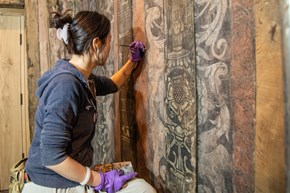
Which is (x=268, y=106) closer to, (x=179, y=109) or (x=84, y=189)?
(x=179, y=109)

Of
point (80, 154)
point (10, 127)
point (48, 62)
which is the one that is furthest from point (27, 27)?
point (80, 154)

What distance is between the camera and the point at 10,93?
2.79m

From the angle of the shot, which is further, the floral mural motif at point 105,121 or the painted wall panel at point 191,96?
the floral mural motif at point 105,121

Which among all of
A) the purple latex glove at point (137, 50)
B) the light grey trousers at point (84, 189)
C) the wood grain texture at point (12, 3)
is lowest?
the light grey trousers at point (84, 189)

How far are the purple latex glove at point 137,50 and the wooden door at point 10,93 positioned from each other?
1.91m

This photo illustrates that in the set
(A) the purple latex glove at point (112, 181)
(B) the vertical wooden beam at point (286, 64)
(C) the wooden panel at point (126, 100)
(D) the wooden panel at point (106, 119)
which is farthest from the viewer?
(D) the wooden panel at point (106, 119)

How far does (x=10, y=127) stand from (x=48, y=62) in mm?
1033

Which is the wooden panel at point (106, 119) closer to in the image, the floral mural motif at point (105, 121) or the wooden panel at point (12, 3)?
the floral mural motif at point (105, 121)

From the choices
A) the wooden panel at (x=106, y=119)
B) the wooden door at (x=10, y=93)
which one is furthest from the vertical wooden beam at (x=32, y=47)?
the wooden door at (x=10, y=93)

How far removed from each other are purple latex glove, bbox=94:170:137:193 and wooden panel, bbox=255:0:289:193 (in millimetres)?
556

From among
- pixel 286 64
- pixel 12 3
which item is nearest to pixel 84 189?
pixel 286 64

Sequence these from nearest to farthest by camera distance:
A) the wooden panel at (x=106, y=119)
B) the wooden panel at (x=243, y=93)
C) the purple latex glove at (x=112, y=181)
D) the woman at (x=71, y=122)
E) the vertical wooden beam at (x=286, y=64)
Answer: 1. the vertical wooden beam at (x=286, y=64)
2. the wooden panel at (x=243, y=93)
3. the woman at (x=71, y=122)
4. the purple latex glove at (x=112, y=181)
5. the wooden panel at (x=106, y=119)

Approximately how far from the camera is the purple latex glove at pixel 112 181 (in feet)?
3.53

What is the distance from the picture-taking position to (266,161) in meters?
0.71
